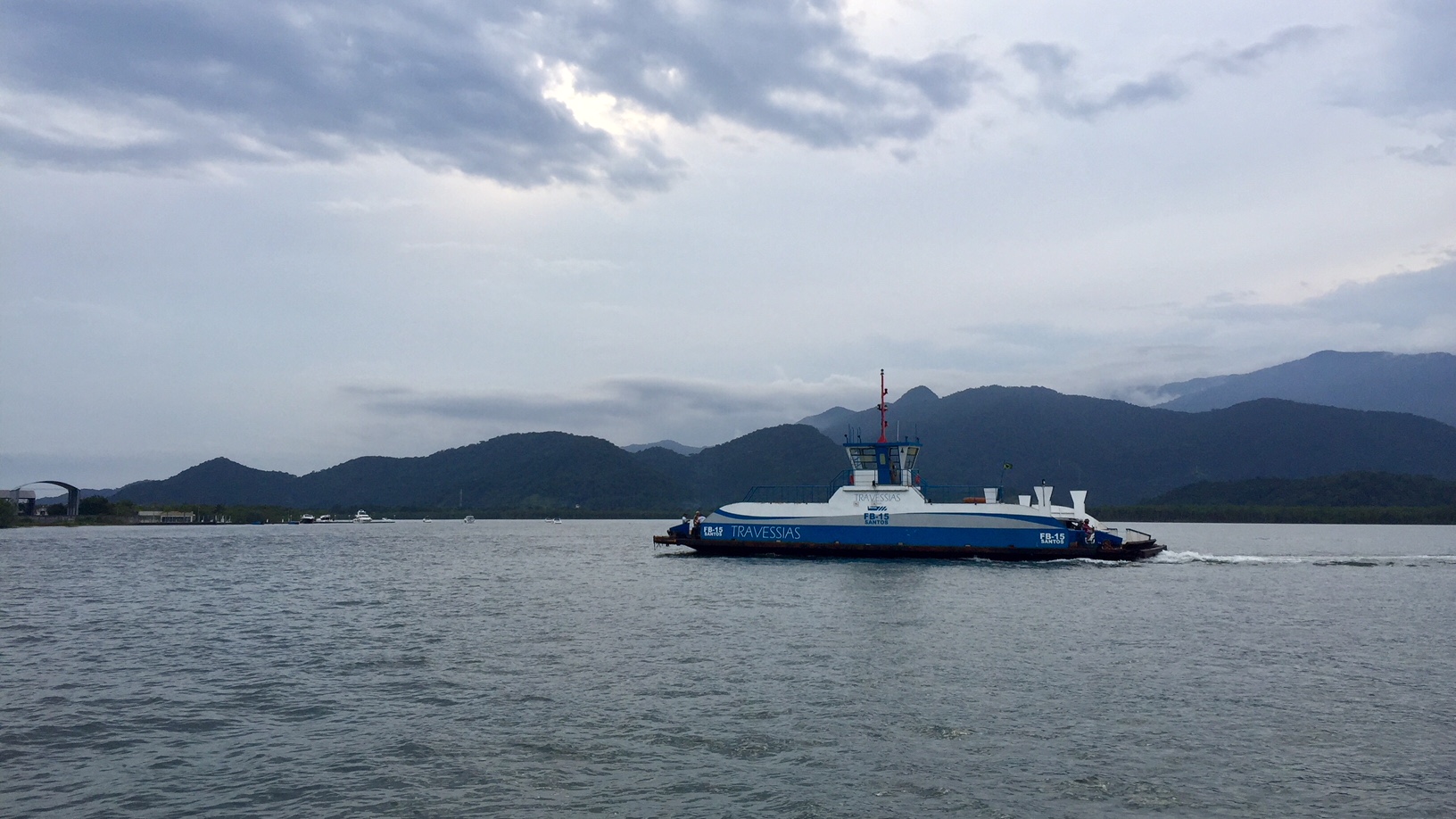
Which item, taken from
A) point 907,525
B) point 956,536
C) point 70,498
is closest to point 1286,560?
point 956,536

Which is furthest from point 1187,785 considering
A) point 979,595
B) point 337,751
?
point 979,595

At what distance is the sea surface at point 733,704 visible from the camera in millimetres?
16562

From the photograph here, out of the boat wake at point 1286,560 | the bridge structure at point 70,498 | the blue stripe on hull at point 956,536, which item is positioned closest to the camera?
the blue stripe on hull at point 956,536

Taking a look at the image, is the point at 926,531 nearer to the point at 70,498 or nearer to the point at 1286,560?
the point at 1286,560

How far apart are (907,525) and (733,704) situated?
1883 inches

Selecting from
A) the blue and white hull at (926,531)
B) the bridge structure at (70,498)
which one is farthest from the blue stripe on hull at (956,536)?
the bridge structure at (70,498)

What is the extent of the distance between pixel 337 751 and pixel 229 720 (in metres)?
4.75

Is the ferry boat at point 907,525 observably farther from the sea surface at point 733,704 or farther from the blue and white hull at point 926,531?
the sea surface at point 733,704

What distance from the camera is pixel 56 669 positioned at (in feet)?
93.5

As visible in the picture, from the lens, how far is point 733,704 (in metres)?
23.2

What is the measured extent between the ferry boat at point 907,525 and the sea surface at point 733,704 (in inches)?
703

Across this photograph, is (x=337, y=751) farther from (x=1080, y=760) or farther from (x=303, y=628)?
(x=303, y=628)

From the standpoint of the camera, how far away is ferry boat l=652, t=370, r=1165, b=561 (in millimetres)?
68688

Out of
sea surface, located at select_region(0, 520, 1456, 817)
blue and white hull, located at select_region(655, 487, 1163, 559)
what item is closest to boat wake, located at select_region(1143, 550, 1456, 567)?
blue and white hull, located at select_region(655, 487, 1163, 559)
